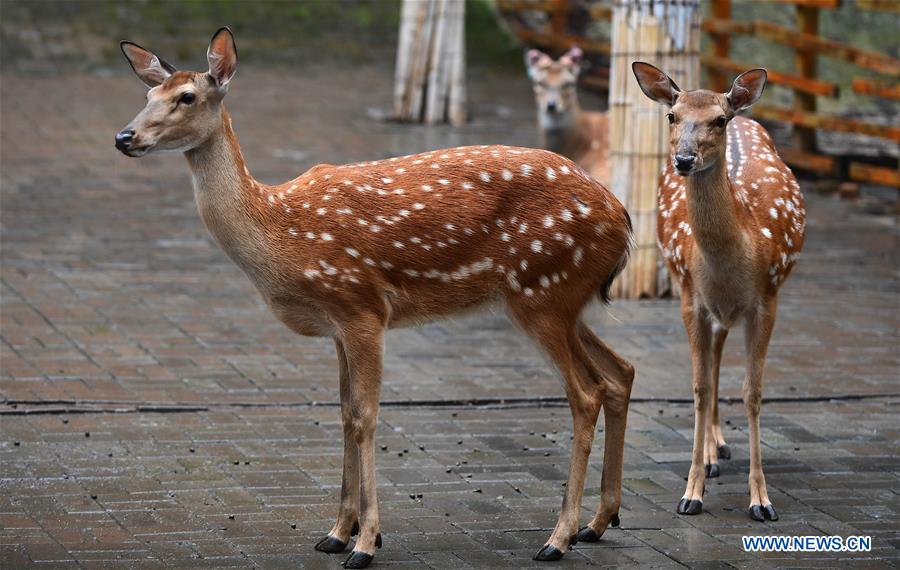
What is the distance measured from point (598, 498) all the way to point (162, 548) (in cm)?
192

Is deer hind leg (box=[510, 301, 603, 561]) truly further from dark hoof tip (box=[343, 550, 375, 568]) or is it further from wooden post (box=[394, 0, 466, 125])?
wooden post (box=[394, 0, 466, 125])

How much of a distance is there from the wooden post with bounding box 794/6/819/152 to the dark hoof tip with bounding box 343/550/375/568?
34.1 feet

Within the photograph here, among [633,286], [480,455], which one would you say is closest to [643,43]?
[633,286]

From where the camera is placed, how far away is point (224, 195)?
5.67 m

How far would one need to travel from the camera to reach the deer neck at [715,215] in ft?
20.5

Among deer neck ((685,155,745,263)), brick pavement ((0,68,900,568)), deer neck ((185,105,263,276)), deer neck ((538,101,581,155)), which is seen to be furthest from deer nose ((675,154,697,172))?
deer neck ((538,101,581,155))

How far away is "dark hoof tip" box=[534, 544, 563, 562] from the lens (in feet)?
18.8

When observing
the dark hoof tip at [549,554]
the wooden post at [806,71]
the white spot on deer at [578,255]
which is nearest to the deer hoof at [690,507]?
the dark hoof tip at [549,554]

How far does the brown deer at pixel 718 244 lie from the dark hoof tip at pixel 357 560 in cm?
149

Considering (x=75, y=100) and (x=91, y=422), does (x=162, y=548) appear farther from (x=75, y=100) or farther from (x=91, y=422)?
(x=75, y=100)

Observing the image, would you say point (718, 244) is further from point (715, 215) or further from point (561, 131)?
point (561, 131)

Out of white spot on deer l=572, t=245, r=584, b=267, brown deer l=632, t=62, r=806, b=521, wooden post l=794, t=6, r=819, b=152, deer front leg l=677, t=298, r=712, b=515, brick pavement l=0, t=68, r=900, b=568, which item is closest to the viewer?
white spot on deer l=572, t=245, r=584, b=267

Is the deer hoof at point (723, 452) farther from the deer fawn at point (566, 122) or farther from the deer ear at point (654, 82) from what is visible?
the deer fawn at point (566, 122)

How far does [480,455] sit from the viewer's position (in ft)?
23.2
